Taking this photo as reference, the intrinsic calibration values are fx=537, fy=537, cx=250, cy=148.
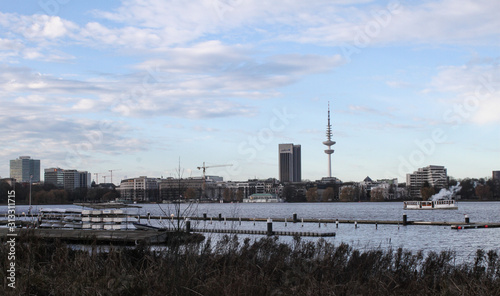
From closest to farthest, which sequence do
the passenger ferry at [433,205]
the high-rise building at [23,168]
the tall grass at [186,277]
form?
the tall grass at [186,277]
the passenger ferry at [433,205]
the high-rise building at [23,168]

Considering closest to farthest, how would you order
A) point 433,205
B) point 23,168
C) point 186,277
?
point 186,277, point 433,205, point 23,168

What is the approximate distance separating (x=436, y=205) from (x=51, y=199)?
121450mm

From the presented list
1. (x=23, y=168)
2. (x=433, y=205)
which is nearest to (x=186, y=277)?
(x=433, y=205)

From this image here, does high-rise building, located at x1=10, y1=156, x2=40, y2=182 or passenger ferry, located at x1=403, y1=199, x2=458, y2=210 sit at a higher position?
high-rise building, located at x1=10, y1=156, x2=40, y2=182

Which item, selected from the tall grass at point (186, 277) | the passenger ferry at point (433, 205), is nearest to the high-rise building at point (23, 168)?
the passenger ferry at point (433, 205)

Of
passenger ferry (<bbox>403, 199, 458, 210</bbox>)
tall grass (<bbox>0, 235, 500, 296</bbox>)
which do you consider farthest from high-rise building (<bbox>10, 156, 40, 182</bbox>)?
tall grass (<bbox>0, 235, 500, 296</bbox>)

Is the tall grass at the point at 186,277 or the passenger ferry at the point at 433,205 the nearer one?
the tall grass at the point at 186,277

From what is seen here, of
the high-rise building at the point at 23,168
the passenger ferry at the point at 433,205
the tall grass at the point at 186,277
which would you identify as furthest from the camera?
the high-rise building at the point at 23,168

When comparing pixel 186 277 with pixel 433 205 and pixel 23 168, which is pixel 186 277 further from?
pixel 23 168

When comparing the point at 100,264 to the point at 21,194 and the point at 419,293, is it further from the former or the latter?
the point at 21,194

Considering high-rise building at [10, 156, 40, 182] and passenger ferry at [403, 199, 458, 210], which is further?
high-rise building at [10, 156, 40, 182]

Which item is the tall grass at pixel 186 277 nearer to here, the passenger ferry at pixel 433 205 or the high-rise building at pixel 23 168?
the passenger ferry at pixel 433 205

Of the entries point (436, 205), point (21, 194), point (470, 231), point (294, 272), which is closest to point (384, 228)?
point (470, 231)

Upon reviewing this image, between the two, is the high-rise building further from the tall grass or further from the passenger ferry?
the tall grass
